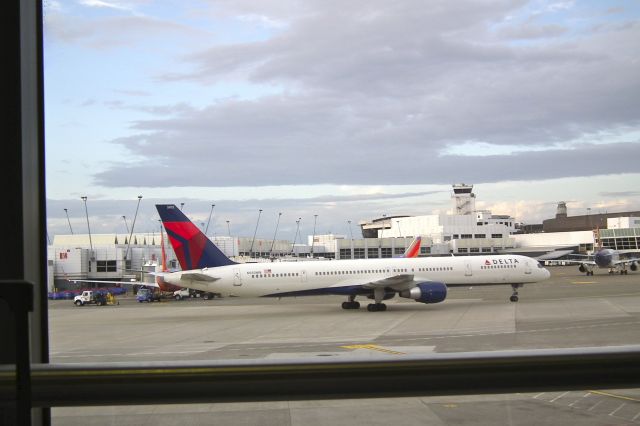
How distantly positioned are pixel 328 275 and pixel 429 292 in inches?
123

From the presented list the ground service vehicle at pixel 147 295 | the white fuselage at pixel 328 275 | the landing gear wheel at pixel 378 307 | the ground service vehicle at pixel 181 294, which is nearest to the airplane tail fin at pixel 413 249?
the white fuselage at pixel 328 275

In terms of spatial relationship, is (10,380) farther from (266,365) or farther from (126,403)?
(266,365)

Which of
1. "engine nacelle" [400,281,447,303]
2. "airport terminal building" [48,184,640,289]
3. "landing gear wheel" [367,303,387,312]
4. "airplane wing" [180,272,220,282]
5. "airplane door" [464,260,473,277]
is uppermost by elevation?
"airport terminal building" [48,184,640,289]

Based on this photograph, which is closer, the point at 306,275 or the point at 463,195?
the point at 463,195

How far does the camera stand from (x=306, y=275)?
19234mm

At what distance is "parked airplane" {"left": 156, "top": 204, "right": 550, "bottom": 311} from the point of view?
18.8m

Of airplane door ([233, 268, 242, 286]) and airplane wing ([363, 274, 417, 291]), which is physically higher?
airplane door ([233, 268, 242, 286])

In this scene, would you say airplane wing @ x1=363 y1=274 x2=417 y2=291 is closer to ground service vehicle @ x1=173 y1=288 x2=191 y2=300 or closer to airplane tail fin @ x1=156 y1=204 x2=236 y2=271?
airplane tail fin @ x1=156 y1=204 x2=236 y2=271

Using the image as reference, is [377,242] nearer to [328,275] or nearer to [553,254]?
[328,275]

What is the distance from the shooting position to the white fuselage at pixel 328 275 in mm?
19141

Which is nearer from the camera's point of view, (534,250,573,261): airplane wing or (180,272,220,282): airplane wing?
(180,272,220,282): airplane wing

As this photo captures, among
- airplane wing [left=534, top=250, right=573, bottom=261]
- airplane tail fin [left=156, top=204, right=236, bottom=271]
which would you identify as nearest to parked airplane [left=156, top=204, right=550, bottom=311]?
airplane tail fin [left=156, top=204, right=236, bottom=271]

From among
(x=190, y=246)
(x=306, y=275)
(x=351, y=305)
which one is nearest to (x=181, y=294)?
(x=190, y=246)

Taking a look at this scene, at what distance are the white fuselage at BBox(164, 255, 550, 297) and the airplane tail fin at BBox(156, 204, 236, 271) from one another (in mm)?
216
